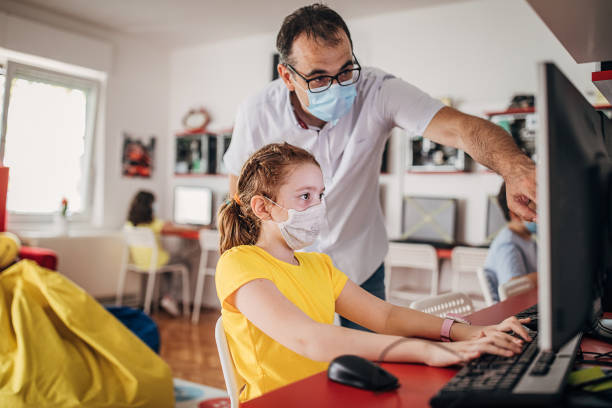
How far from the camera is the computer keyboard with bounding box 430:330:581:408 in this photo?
24.2 inches

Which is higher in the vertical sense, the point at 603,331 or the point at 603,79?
the point at 603,79

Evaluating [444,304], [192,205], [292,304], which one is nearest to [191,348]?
[192,205]

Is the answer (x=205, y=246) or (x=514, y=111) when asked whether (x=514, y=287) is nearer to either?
(x=514, y=111)

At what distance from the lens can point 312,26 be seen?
142cm

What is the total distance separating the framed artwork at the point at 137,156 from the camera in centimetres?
563

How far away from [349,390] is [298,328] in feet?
0.69

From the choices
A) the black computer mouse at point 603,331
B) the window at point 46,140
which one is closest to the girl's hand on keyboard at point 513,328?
the black computer mouse at point 603,331

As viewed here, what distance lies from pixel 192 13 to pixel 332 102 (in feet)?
12.5

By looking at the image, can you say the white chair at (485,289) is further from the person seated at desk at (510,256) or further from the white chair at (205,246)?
the white chair at (205,246)

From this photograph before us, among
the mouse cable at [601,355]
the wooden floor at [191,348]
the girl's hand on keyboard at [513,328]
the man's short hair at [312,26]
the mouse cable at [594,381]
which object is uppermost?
the man's short hair at [312,26]

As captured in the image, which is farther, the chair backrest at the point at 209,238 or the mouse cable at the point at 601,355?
the chair backrest at the point at 209,238

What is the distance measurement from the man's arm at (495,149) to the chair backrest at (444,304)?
43 cm

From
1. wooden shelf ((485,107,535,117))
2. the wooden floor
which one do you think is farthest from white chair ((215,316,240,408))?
wooden shelf ((485,107,535,117))

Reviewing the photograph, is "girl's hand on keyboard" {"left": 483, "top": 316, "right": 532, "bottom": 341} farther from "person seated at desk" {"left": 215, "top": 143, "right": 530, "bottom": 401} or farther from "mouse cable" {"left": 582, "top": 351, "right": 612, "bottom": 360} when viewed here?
"mouse cable" {"left": 582, "top": 351, "right": 612, "bottom": 360}
